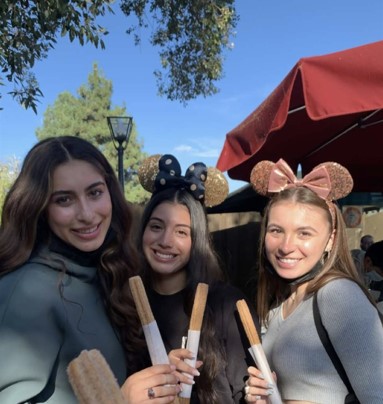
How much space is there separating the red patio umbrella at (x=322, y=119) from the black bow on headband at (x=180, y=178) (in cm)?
29

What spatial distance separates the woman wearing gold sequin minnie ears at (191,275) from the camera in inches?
87.0

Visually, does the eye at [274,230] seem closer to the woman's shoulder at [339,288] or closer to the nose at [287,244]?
the nose at [287,244]

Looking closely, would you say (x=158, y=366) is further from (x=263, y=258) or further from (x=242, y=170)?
(x=242, y=170)

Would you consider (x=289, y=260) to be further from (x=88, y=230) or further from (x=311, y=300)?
(x=88, y=230)

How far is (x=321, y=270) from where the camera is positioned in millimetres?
1987

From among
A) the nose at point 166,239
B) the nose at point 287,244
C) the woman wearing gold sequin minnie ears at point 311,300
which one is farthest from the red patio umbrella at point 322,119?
the nose at point 166,239

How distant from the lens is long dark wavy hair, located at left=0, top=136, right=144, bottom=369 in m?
1.58

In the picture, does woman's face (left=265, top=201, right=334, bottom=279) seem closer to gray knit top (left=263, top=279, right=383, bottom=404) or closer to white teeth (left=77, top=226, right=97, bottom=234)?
gray knit top (left=263, top=279, right=383, bottom=404)

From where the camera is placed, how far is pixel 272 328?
2076mm

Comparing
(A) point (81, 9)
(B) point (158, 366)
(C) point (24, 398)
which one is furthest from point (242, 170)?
(A) point (81, 9)

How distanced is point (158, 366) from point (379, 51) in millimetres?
1670

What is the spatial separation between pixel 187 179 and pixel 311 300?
1014 millimetres

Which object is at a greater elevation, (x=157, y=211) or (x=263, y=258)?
(x=157, y=211)

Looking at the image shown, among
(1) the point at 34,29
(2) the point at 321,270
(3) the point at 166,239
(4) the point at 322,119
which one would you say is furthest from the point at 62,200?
(1) the point at 34,29
